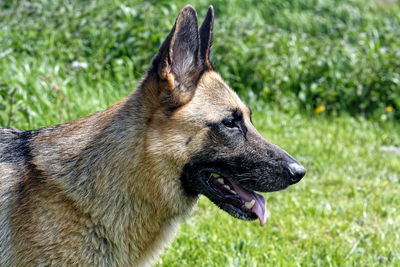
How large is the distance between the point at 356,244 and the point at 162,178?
6.23 ft

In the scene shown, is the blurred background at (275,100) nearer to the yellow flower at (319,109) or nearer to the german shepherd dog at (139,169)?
the yellow flower at (319,109)

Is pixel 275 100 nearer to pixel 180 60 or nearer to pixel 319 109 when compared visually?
pixel 319 109

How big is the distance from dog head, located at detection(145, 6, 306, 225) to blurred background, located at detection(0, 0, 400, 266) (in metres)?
0.93

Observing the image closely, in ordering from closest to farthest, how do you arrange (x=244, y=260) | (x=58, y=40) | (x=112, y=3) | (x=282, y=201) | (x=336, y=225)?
(x=244, y=260) → (x=336, y=225) → (x=282, y=201) → (x=58, y=40) → (x=112, y=3)

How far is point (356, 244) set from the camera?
3945 millimetres

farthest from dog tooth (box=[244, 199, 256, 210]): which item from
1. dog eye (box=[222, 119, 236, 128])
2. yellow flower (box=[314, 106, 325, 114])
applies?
yellow flower (box=[314, 106, 325, 114])

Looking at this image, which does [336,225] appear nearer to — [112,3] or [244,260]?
[244,260]

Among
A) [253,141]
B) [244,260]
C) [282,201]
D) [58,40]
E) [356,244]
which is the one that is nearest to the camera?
[253,141]

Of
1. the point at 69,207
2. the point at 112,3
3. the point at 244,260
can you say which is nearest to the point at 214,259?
the point at 244,260

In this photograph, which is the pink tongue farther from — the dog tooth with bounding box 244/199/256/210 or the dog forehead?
the dog forehead

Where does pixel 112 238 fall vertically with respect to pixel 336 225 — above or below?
above

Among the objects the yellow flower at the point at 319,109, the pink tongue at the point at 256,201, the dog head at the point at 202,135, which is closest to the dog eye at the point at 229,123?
the dog head at the point at 202,135

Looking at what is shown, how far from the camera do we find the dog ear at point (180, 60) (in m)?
2.80

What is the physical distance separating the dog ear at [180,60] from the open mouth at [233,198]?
1.68 ft
